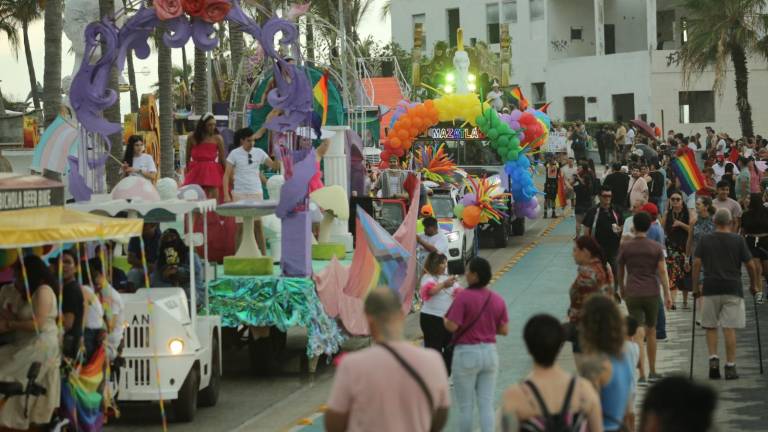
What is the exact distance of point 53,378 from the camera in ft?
36.1

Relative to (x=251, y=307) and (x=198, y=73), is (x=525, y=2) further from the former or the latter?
(x=251, y=307)

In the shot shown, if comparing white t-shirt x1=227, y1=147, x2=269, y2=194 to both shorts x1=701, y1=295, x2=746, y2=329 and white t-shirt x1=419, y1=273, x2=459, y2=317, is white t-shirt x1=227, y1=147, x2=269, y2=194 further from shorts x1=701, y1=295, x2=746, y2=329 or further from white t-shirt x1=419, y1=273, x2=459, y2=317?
shorts x1=701, y1=295, x2=746, y2=329

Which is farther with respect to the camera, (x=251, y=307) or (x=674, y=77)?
(x=674, y=77)

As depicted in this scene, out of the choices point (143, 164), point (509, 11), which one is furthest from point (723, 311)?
point (509, 11)

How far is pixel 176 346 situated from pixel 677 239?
8853 millimetres

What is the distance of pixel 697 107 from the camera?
227 feet

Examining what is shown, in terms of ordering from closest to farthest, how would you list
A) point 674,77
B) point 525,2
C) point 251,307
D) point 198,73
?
point 251,307 < point 198,73 < point 674,77 < point 525,2

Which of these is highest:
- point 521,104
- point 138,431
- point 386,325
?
point 521,104

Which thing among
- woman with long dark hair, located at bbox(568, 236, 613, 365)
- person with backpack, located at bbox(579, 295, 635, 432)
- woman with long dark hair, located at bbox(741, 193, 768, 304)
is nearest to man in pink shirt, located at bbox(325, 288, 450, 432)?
person with backpack, located at bbox(579, 295, 635, 432)

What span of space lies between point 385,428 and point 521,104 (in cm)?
2832

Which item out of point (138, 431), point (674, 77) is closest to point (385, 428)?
point (138, 431)

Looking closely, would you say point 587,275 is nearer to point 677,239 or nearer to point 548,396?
point 548,396

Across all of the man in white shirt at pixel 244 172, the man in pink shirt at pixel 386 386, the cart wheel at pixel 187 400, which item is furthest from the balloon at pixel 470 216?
the man in pink shirt at pixel 386 386

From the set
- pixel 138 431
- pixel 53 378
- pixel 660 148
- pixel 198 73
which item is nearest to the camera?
pixel 53 378
